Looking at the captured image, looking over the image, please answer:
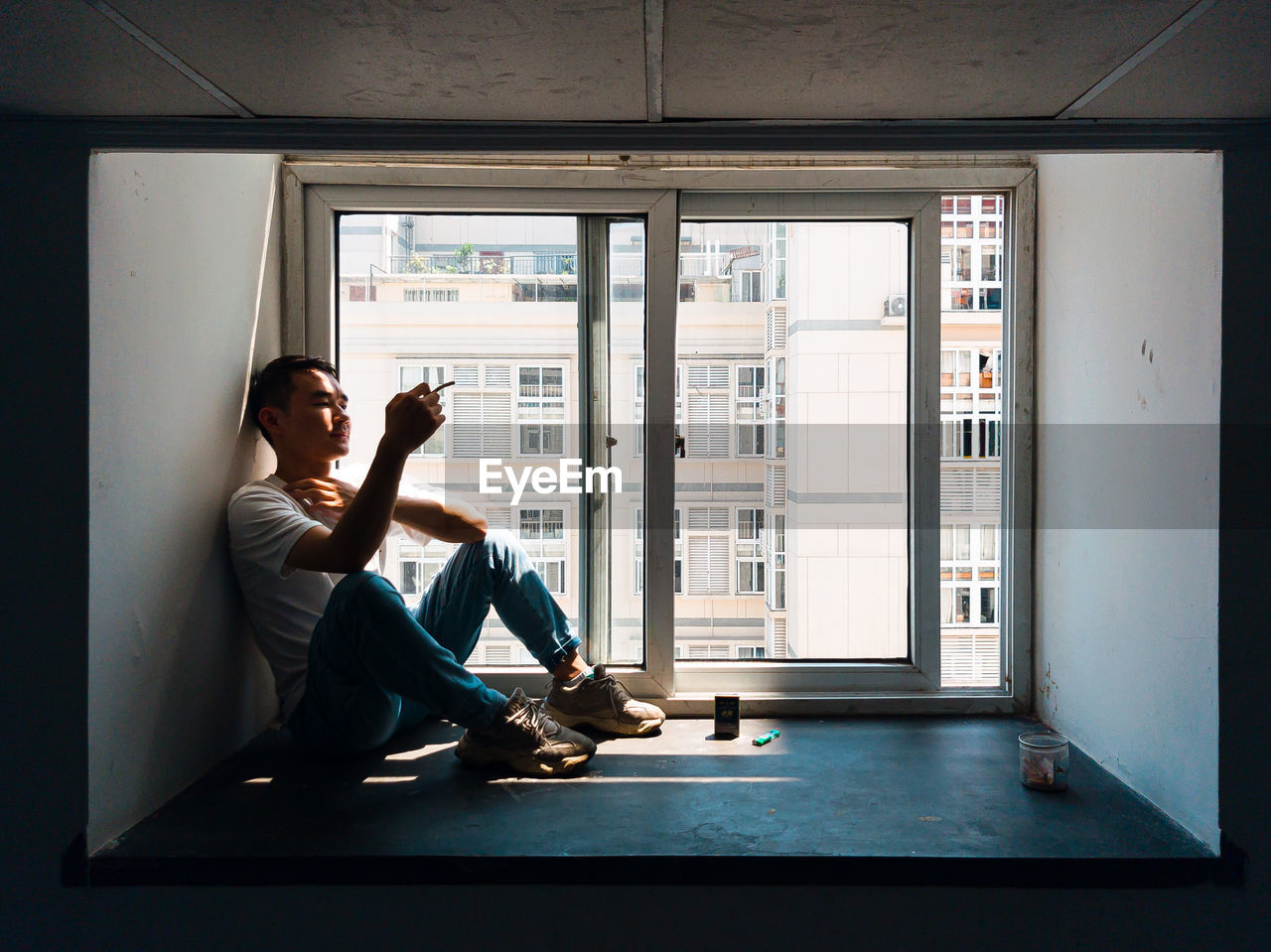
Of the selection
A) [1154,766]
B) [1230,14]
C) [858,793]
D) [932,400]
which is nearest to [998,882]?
[858,793]

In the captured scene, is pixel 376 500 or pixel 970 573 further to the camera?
pixel 970 573

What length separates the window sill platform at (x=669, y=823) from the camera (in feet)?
4.41

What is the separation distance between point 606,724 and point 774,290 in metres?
1.12

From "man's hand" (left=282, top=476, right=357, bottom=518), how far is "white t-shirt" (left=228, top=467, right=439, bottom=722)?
2cm

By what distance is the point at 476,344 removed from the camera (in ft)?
6.86

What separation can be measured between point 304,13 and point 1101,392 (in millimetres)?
1602

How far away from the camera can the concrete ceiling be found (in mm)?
1028

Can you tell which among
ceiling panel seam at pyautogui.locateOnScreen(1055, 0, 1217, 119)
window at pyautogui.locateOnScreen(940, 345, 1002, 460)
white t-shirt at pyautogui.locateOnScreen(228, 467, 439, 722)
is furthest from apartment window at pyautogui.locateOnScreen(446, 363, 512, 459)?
ceiling panel seam at pyautogui.locateOnScreen(1055, 0, 1217, 119)

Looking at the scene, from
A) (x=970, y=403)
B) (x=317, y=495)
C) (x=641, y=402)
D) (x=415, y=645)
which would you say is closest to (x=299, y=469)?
(x=317, y=495)

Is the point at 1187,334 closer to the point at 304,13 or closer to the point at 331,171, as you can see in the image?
the point at 304,13

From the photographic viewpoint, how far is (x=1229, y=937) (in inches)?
53.5

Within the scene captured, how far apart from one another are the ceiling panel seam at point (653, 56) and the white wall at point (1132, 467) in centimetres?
93

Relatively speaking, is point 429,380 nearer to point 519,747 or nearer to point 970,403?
point 519,747

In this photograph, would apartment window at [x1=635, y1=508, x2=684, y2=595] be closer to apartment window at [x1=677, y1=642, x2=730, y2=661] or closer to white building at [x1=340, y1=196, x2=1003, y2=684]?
white building at [x1=340, y1=196, x2=1003, y2=684]
